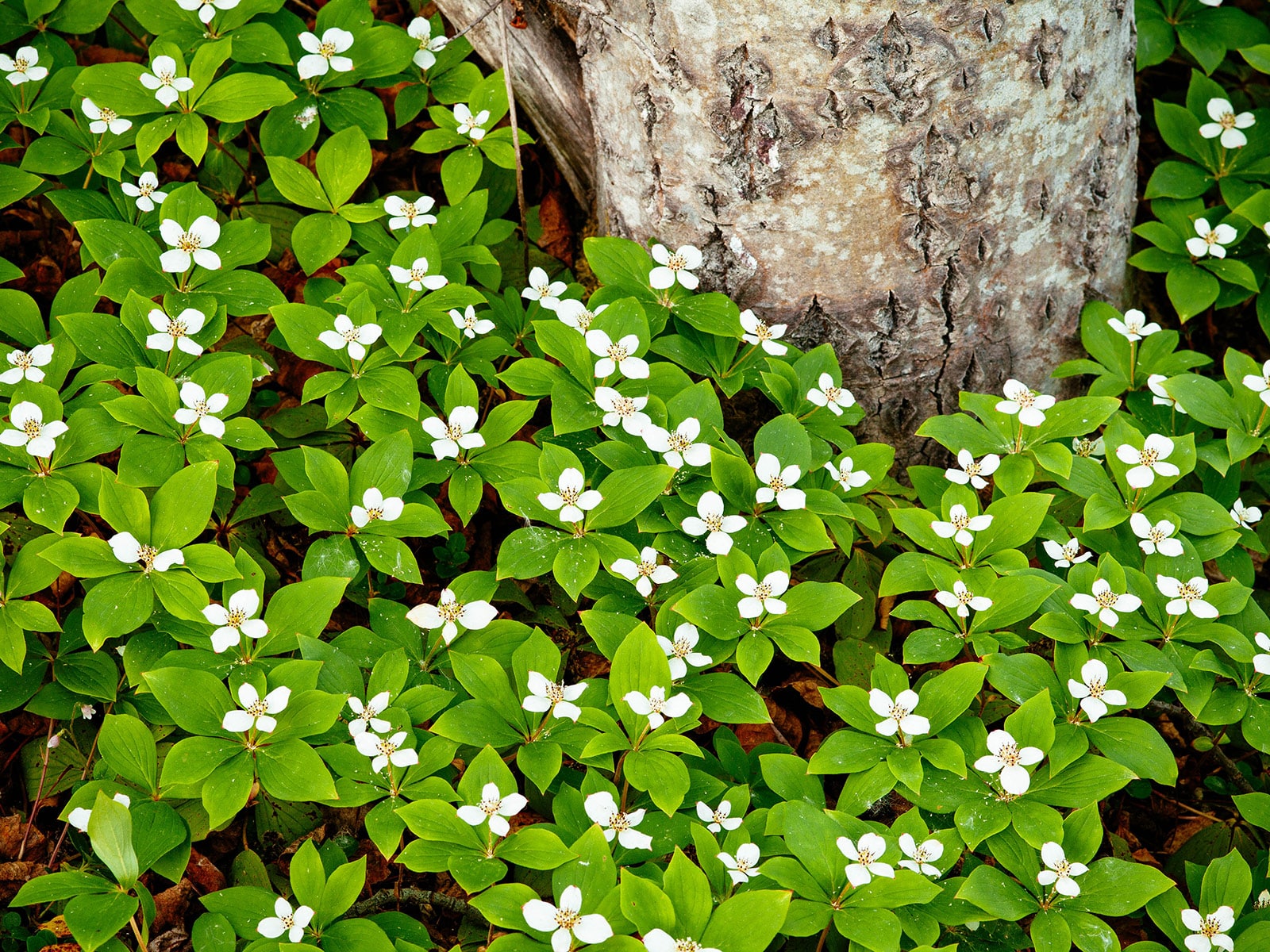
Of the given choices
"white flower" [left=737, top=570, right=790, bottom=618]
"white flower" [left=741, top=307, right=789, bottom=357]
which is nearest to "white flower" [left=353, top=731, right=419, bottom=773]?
"white flower" [left=737, top=570, right=790, bottom=618]

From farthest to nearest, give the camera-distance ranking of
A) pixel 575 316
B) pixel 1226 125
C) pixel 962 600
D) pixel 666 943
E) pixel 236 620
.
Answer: pixel 1226 125
pixel 575 316
pixel 962 600
pixel 236 620
pixel 666 943

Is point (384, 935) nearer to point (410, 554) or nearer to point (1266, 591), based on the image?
point (410, 554)

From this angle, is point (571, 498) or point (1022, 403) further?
point (1022, 403)

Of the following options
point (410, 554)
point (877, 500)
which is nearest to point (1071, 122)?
point (877, 500)

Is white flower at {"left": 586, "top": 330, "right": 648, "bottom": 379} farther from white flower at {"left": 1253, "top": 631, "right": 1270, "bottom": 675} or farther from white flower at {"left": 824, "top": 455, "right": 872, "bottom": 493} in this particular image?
white flower at {"left": 1253, "top": 631, "right": 1270, "bottom": 675}

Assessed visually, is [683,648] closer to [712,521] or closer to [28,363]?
[712,521]

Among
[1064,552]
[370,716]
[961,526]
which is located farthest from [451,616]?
[1064,552]
